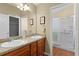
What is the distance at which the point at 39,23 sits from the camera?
1800 millimetres

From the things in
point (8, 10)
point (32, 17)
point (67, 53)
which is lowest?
point (67, 53)

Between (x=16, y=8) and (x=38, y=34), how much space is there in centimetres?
58

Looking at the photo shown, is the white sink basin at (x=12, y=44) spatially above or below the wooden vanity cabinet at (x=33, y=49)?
above

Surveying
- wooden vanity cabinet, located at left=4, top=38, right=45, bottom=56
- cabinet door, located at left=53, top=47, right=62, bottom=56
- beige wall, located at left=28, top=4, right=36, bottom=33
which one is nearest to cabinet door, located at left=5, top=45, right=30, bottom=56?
wooden vanity cabinet, located at left=4, top=38, right=45, bottom=56

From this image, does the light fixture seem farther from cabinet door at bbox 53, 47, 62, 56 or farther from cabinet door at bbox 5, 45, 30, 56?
cabinet door at bbox 53, 47, 62, 56

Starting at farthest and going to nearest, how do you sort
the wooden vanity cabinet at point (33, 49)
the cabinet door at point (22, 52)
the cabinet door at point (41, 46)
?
the cabinet door at point (41, 46)
the wooden vanity cabinet at point (33, 49)
the cabinet door at point (22, 52)

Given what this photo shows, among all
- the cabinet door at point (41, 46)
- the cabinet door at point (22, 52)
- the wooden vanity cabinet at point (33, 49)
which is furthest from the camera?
the cabinet door at point (41, 46)

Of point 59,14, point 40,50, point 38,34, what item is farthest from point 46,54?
point 59,14

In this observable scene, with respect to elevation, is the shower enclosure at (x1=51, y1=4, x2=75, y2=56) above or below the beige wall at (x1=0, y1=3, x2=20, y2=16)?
below

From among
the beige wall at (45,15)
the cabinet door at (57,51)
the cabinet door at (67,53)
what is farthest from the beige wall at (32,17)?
the cabinet door at (67,53)

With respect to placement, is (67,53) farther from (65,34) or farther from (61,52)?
(65,34)

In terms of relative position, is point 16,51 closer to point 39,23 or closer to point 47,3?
point 39,23

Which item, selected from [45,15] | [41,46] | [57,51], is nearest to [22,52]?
[41,46]

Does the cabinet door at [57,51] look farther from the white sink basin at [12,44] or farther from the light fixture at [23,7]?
the light fixture at [23,7]
